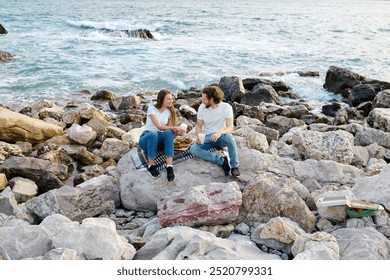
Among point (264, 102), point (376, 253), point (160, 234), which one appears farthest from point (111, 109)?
point (376, 253)

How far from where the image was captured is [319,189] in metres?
6.73

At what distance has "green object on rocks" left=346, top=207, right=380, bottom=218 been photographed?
216 inches

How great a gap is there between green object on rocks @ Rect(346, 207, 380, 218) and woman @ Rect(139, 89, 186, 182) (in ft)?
8.00

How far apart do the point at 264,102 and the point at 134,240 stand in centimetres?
1054

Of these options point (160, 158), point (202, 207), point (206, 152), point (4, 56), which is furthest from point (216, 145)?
point (4, 56)

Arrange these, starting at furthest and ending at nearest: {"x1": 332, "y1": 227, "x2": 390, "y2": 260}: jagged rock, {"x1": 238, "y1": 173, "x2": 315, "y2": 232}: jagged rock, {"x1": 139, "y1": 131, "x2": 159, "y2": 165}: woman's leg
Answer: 1. {"x1": 139, "y1": 131, "x2": 159, "y2": 165}: woman's leg
2. {"x1": 238, "y1": 173, "x2": 315, "y2": 232}: jagged rock
3. {"x1": 332, "y1": 227, "x2": 390, "y2": 260}: jagged rock

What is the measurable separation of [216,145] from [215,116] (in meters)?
0.44

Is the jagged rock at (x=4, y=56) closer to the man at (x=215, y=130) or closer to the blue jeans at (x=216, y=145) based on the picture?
the man at (x=215, y=130)

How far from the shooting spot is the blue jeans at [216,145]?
6633 millimetres

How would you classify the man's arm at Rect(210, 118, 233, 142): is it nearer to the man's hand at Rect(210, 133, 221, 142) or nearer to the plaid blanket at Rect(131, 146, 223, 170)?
the man's hand at Rect(210, 133, 221, 142)

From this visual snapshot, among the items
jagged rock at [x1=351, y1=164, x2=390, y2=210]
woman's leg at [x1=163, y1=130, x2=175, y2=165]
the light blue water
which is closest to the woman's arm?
woman's leg at [x1=163, y1=130, x2=175, y2=165]

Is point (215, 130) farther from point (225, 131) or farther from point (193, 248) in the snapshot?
point (193, 248)

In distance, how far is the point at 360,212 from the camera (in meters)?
5.51

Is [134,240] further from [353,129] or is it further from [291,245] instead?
[353,129]
